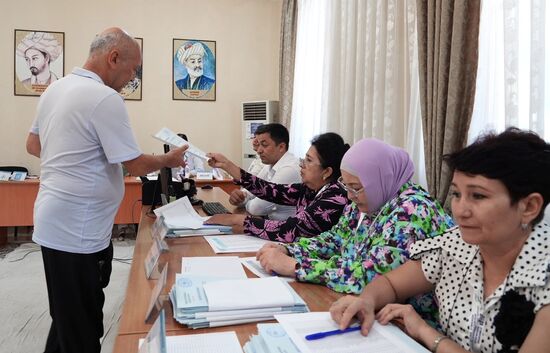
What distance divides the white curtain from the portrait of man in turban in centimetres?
155

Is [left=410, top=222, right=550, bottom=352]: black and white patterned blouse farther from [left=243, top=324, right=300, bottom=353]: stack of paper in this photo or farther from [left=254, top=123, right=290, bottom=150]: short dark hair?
[left=254, top=123, right=290, bottom=150]: short dark hair

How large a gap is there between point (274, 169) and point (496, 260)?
189cm

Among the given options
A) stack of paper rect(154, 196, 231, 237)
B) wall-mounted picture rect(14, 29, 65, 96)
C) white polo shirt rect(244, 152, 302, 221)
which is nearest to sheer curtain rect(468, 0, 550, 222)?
white polo shirt rect(244, 152, 302, 221)

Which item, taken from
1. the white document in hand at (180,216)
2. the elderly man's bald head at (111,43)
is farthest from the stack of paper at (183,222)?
the elderly man's bald head at (111,43)

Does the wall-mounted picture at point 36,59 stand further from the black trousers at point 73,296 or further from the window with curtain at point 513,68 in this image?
the window with curtain at point 513,68

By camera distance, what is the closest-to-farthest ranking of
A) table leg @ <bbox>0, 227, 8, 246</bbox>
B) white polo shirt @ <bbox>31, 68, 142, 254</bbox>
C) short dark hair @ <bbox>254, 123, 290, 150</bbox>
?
white polo shirt @ <bbox>31, 68, 142, 254</bbox> → short dark hair @ <bbox>254, 123, 290, 150</bbox> → table leg @ <bbox>0, 227, 8, 246</bbox>

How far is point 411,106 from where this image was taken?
8.25 feet

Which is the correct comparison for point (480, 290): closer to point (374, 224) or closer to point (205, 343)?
point (374, 224)

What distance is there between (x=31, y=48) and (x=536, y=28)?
509cm

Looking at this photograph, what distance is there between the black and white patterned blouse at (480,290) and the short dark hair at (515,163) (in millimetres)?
97

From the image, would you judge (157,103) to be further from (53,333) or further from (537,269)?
(537,269)

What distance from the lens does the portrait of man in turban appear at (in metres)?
5.40

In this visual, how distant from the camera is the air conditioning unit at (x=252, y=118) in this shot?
5234 mm

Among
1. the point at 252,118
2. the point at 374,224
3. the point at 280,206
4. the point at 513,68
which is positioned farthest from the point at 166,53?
the point at 374,224
